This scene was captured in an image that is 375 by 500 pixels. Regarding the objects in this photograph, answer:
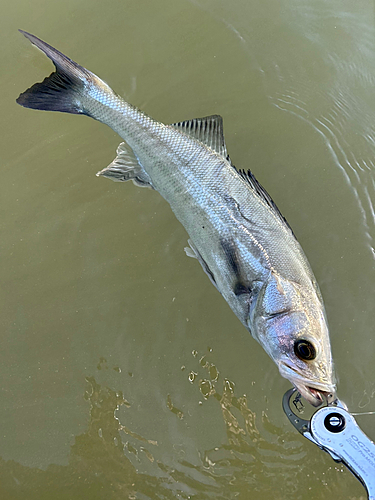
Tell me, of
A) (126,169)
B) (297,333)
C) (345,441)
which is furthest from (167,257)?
(345,441)

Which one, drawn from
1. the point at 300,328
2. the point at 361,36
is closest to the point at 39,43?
the point at 300,328

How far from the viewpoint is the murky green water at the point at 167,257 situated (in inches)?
102

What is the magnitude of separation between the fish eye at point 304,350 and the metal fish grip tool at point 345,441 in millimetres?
323

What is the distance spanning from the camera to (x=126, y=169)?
8.03 ft

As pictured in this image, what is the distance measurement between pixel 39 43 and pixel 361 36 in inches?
109

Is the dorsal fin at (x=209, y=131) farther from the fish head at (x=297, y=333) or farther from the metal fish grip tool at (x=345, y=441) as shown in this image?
the metal fish grip tool at (x=345, y=441)

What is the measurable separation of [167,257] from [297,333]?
1.27m

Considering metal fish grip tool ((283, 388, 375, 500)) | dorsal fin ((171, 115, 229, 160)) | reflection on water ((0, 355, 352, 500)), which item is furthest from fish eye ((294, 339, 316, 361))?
dorsal fin ((171, 115, 229, 160))

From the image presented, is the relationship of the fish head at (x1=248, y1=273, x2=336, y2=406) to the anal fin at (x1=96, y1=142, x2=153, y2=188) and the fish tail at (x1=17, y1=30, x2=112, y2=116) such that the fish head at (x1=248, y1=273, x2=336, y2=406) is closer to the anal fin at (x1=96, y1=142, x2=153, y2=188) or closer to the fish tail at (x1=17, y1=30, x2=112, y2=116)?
the anal fin at (x1=96, y1=142, x2=153, y2=188)

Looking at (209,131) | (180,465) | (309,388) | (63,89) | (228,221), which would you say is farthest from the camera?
(180,465)

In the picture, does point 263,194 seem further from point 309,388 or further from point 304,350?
point 309,388

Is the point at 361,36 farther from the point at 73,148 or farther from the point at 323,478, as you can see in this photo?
the point at 323,478

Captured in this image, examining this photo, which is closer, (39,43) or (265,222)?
(265,222)

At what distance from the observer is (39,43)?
7.41 ft
